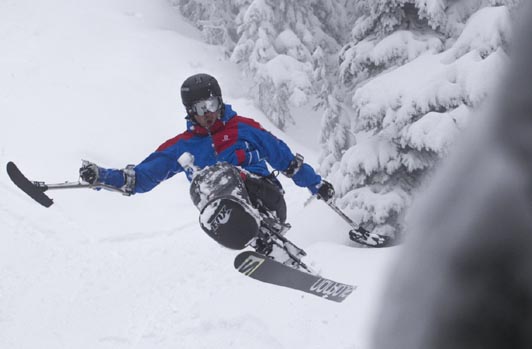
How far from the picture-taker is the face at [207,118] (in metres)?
6.31

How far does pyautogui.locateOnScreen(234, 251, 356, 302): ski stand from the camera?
567 centimetres

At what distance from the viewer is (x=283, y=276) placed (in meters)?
5.85

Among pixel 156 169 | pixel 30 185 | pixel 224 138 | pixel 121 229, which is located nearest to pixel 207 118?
pixel 224 138

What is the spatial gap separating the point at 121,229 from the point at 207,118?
20.8 feet

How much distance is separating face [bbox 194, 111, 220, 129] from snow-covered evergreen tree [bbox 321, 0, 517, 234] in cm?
344

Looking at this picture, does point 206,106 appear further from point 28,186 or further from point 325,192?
point 28,186

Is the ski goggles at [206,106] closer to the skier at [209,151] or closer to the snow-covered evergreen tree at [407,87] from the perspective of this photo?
the skier at [209,151]

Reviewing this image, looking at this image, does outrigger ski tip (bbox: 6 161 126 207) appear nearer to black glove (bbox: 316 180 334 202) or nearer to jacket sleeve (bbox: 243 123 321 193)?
jacket sleeve (bbox: 243 123 321 193)

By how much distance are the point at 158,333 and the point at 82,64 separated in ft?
50.2

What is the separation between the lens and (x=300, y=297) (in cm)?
747

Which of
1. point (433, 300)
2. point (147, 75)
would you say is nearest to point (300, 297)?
point (433, 300)

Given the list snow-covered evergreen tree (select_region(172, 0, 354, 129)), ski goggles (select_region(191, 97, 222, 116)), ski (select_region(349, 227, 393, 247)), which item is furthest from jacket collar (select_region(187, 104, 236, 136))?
snow-covered evergreen tree (select_region(172, 0, 354, 129))

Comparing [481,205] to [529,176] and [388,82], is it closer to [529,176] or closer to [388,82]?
[529,176]

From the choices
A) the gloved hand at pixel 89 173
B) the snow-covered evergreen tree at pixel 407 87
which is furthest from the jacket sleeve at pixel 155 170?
the snow-covered evergreen tree at pixel 407 87
